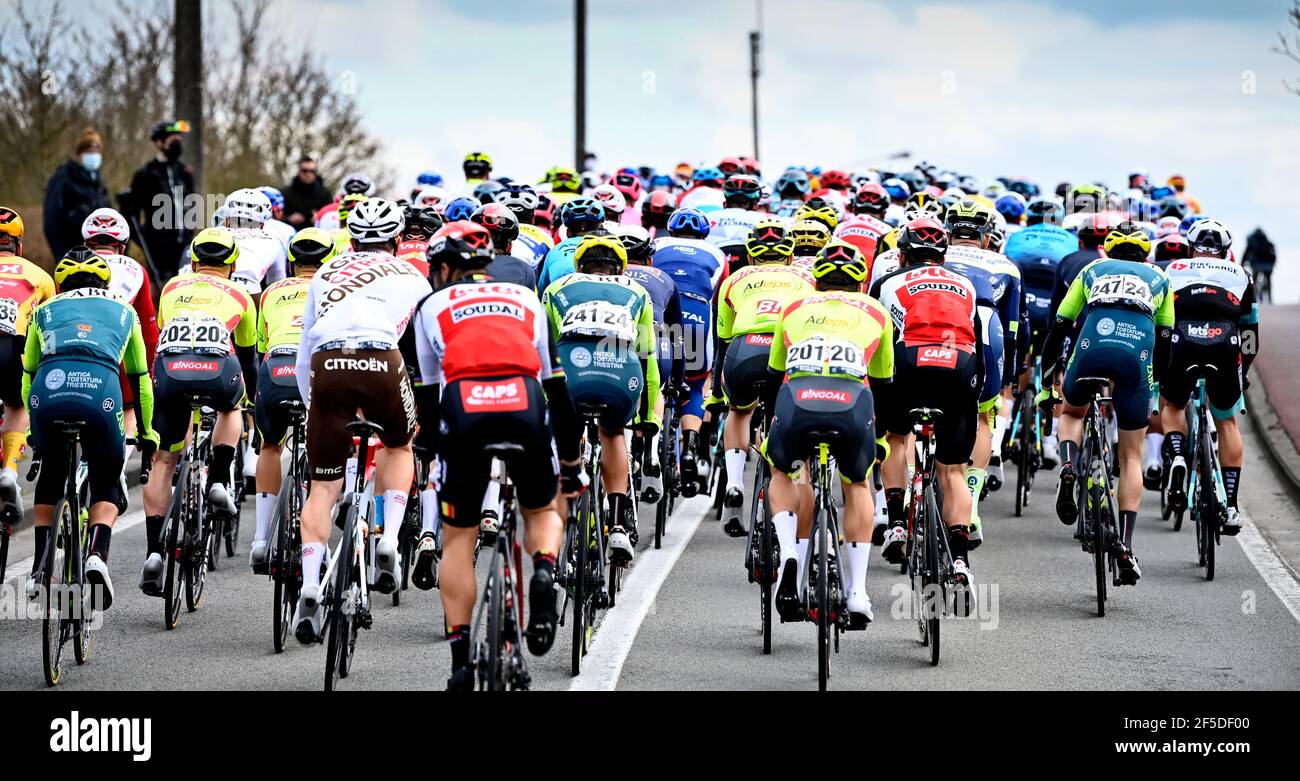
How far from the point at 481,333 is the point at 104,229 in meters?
4.59

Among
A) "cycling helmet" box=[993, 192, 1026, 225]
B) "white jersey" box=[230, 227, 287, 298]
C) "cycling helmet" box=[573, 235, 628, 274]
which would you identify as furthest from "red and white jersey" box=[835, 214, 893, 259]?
"cycling helmet" box=[573, 235, 628, 274]

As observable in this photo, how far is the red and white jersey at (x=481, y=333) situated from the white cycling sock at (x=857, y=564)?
2.15m

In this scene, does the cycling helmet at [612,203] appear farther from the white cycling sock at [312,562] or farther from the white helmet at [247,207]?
the white cycling sock at [312,562]

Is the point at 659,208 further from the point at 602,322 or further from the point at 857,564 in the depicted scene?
the point at 857,564

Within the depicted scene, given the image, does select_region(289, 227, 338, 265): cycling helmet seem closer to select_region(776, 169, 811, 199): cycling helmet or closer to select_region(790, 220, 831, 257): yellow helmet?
select_region(790, 220, 831, 257): yellow helmet

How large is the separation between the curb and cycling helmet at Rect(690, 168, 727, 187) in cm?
613

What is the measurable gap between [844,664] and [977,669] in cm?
66

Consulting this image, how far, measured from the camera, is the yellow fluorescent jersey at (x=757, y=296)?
1268 cm

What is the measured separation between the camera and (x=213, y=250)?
1146cm

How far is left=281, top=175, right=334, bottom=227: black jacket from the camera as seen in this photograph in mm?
22922

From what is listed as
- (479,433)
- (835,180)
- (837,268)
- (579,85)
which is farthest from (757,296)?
(579,85)

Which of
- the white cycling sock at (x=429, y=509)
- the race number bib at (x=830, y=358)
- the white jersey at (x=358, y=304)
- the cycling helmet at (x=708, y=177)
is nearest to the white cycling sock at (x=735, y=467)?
the white cycling sock at (x=429, y=509)
